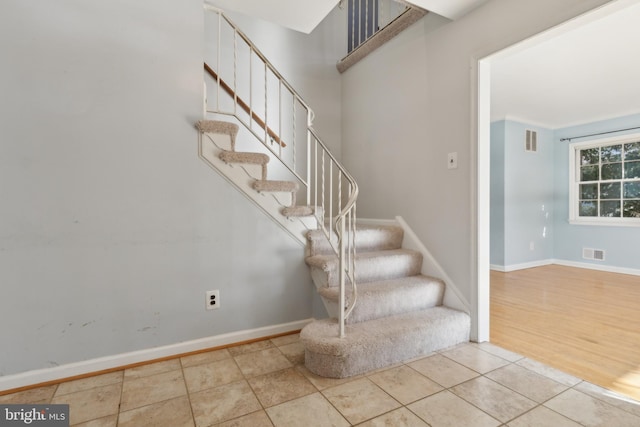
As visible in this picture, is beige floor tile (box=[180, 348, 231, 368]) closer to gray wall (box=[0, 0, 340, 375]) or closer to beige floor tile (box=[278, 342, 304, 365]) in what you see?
gray wall (box=[0, 0, 340, 375])

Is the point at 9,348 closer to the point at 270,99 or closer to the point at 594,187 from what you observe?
the point at 270,99

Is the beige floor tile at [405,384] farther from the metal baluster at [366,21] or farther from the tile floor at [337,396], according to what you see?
the metal baluster at [366,21]

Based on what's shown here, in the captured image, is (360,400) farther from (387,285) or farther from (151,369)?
(151,369)

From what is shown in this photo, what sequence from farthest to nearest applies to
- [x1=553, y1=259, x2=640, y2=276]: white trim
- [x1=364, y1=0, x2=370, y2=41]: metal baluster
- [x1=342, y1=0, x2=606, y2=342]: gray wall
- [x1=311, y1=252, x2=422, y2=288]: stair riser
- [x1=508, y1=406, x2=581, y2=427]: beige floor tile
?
1. [x1=553, y1=259, x2=640, y2=276]: white trim
2. [x1=364, y1=0, x2=370, y2=41]: metal baluster
3. [x1=311, y1=252, x2=422, y2=288]: stair riser
4. [x1=342, y1=0, x2=606, y2=342]: gray wall
5. [x1=508, y1=406, x2=581, y2=427]: beige floor tile

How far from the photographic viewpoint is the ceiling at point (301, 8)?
2170 mm

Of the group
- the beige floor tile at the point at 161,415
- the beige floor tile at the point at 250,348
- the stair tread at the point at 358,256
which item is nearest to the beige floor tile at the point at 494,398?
the stair tread at the point at 358,256

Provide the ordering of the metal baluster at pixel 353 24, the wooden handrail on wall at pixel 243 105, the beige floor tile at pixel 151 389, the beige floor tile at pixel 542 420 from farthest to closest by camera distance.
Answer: the metal baluster at pixel 353 24 < the wooden handrail on wall at pixel 243 105 < the beige floor tile at pixel 151 389 < the beige floor tile at pixel 542 420

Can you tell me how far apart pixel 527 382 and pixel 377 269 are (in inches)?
44.5

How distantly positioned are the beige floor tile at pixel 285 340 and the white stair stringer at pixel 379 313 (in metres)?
0.38

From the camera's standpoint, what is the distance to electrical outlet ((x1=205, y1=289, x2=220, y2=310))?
2.14 m

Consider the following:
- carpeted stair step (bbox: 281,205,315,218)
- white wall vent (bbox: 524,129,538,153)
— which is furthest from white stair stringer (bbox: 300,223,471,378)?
white wall vent (bbox: 524,129,538,153)

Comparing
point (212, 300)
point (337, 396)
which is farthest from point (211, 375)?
point (337, 396)

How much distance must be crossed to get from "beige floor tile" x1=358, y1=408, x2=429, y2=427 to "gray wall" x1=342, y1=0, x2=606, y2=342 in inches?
42.5

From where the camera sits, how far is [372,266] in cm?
243
